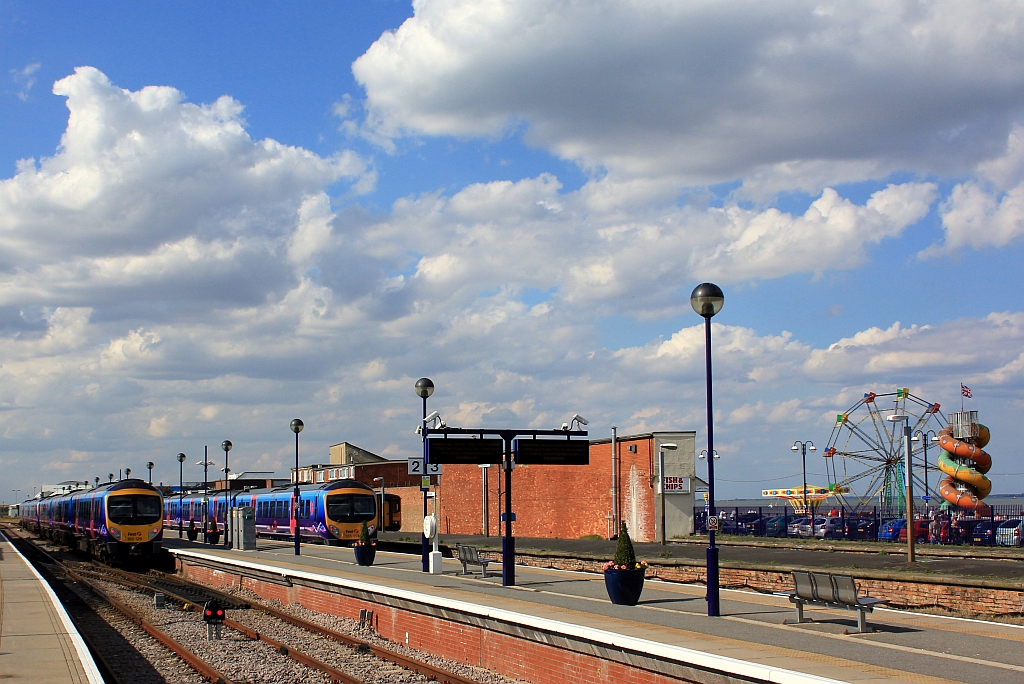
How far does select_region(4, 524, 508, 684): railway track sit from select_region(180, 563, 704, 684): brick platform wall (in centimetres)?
43

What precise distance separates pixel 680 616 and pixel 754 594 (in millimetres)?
4110

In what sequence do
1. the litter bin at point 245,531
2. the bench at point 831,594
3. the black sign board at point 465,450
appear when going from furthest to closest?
the litter bin at point 245,531
the black sign board at point 465,450
the bench at point 831,594

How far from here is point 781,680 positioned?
8.95m

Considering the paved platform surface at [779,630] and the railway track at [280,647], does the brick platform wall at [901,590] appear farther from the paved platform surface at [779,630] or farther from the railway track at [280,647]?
the railway track at [280,647]

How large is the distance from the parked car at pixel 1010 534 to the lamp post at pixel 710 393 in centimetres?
1829

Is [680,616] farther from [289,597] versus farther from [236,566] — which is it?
[236,566]

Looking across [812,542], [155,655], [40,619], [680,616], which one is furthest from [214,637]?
[812,542]

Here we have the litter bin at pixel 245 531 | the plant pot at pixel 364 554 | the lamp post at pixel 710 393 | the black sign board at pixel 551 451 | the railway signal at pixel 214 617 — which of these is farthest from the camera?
the litter bin at pixel 245 531

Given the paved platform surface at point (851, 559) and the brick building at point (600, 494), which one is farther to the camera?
the brick building at point (600, 494)

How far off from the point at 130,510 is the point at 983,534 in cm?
3146

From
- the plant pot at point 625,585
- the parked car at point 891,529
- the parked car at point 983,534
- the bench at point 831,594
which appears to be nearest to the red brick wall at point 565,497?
the parked car at point 891,529

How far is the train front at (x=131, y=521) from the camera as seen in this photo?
39031mm

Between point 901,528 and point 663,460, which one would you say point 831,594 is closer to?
point 663,460

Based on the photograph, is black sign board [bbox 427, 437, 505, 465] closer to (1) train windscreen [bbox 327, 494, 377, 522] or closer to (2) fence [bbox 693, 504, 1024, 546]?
(2) fence [bbox 693, 504, 1024, 546]
